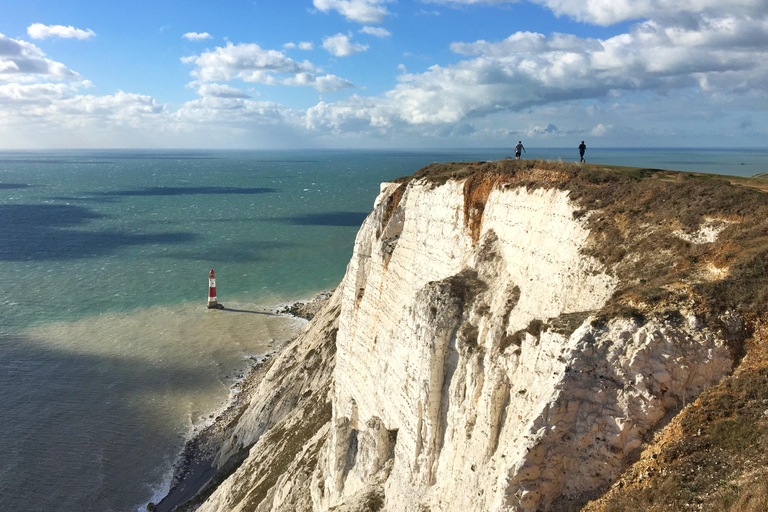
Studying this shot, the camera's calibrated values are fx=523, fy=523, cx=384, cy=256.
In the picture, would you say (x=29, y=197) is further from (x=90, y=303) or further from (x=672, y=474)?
(x=672, y=474)

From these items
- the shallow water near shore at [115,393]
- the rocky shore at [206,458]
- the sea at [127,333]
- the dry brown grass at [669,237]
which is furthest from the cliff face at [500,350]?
the shallow water near shore at [115,393]

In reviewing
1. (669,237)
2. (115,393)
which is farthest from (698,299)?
(115,393)

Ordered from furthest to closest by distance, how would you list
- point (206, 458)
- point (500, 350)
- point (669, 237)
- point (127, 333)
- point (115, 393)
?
point (127, 333)
point (115, 393)
point (206, 458)
point (500, 350)
point (669, 237)

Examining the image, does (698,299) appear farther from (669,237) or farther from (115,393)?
(115,393)

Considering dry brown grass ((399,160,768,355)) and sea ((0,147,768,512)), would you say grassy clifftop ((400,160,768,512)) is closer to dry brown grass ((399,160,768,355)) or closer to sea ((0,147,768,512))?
dry brown grass ((399,160,768,355))

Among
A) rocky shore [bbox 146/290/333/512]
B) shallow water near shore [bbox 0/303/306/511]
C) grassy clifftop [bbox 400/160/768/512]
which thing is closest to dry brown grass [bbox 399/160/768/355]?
A: grassy clifftop [bbox 400/160/768/512]

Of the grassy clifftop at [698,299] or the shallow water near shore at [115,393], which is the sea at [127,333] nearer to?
the shallow water near shore at [115,393]

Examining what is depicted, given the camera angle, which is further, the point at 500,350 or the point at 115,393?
the point at 115,393

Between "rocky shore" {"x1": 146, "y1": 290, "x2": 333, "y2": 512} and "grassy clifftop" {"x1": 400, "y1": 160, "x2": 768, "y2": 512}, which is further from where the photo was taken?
"rocky shore" {"x1": 146, "y1": 290, "x2": 333, "y2": 512}
